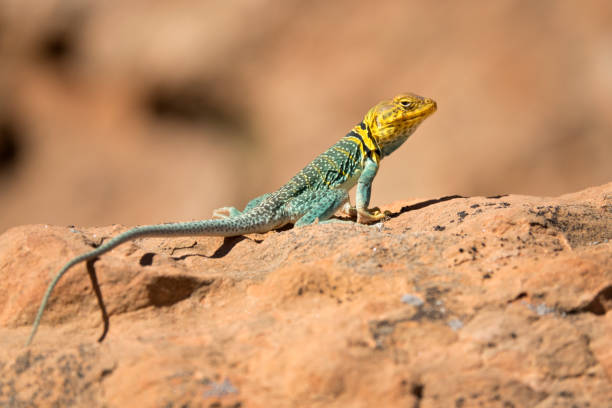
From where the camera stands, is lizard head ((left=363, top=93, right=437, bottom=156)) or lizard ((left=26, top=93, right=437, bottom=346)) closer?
lizard ((left=26, top=93, right=437, bottom=346))

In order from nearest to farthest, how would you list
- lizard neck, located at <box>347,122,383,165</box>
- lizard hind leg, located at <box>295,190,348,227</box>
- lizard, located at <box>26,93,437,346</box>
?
lizard, located at <box>26,93,437,346</box>
lizard hind leg, located at <box>295,190,348,227</box>
lizard neck, located at <box>347,122,383,165</box>

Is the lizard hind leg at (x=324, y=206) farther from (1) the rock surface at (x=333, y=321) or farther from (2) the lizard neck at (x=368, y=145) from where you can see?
(1) the rock surface at (x=333, y=321)

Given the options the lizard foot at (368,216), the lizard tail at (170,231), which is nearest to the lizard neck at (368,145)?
the lizard foot at (368,216)

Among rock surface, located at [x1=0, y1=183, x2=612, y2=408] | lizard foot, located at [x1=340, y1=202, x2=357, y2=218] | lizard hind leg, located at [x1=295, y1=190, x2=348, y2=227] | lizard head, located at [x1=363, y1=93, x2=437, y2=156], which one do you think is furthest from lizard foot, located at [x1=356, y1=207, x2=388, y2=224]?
rock surface, located at [x1=0, y1=183, x2=612, y2=408]

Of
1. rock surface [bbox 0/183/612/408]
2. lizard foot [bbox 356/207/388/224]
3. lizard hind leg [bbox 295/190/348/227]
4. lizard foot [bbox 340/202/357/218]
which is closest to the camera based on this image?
rock surface [bbox 0/183/612/408]

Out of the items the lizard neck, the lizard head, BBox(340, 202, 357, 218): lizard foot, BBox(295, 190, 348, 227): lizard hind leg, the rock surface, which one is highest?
the lizard head

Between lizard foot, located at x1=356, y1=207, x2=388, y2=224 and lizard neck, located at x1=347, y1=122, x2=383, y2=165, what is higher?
lizard neck, located at x1=347, y1=122, x2=383, y2=165

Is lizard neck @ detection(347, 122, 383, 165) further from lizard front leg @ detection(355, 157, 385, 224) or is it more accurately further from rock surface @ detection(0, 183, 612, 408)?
rock surface @ detection(0, 183, 612, 408)
